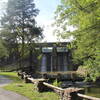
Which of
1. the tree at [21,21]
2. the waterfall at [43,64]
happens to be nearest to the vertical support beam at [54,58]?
the waterfall at [43,64]

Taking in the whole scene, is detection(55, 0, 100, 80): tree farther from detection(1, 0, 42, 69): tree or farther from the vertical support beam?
the vertical support beam

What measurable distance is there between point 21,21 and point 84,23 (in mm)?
37491

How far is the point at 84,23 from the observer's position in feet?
43.3

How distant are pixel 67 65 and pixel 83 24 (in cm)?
4043

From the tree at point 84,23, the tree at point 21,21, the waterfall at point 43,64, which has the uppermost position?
the tree at point 21,21

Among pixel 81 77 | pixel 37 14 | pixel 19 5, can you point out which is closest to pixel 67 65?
pixel 37 14

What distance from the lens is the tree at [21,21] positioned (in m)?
49.5

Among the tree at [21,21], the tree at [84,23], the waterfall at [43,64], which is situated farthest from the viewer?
the waterfall at [43,64]

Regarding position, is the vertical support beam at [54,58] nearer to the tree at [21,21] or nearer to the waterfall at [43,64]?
the waterfall at [43,64]

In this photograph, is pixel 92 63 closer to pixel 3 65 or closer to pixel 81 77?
pixel 81 77

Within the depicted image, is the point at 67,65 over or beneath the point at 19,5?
beneath

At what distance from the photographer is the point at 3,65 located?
58688mm

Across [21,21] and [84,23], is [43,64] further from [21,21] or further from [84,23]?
[84,23]

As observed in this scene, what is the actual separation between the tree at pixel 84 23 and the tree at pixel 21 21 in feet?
115
